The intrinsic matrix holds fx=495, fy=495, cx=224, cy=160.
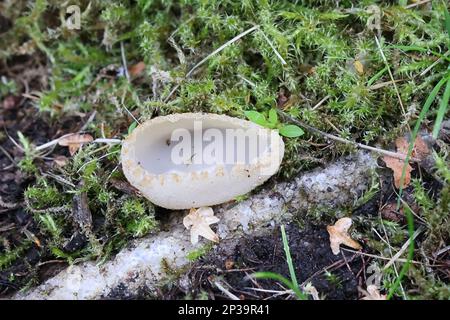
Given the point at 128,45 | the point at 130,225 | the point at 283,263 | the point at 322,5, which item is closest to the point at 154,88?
the point at 128,45

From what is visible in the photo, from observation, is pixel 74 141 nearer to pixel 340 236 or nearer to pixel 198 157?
pixel 198 157

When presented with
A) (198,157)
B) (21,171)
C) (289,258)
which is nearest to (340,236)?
(289,258)

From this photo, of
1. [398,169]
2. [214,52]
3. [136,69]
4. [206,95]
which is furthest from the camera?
[136,69]

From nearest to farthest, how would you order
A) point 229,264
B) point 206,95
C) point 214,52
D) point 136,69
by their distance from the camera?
point 229,264 → point 206,95 → point 214,52 → point 136,69

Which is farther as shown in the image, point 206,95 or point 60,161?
point 60,161

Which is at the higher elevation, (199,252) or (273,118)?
(273,118)

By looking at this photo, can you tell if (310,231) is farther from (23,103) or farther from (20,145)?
(23,103)

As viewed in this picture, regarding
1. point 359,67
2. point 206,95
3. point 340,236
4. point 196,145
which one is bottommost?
point 340,236
